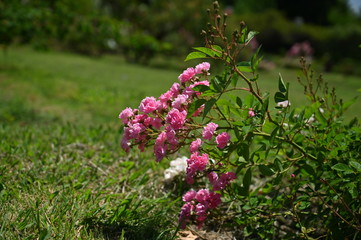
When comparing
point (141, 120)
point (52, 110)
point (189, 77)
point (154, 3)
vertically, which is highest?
point (154, 3)

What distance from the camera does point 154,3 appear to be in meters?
16.8

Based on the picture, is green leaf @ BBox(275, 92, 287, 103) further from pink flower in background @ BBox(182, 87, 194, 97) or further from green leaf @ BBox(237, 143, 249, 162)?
pink flower in background @ BBox(182, 87, 194, 97)

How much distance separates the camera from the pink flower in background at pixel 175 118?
1.55 metres

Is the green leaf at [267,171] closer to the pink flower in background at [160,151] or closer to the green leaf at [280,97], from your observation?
the green leaf at [280,97]

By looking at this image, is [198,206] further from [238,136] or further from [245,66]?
[245,66]

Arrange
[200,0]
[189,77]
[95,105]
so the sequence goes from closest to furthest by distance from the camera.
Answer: [189,77] < [95,105] < [200,0]

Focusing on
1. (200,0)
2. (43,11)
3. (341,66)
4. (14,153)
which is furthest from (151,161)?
(341,66)

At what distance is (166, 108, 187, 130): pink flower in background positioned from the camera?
1549 mm

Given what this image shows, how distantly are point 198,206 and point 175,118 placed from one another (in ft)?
1.54

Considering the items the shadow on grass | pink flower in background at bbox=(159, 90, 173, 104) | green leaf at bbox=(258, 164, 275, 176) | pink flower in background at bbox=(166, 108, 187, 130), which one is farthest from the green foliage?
the shadow on grass

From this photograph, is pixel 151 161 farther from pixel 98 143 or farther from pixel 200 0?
pixel 200 0

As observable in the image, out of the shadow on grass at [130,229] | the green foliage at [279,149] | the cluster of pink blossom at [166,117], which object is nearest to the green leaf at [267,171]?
the green foliage at [279,149]

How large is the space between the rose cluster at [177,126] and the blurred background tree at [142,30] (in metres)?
5.61

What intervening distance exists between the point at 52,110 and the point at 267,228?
12.7 feet
